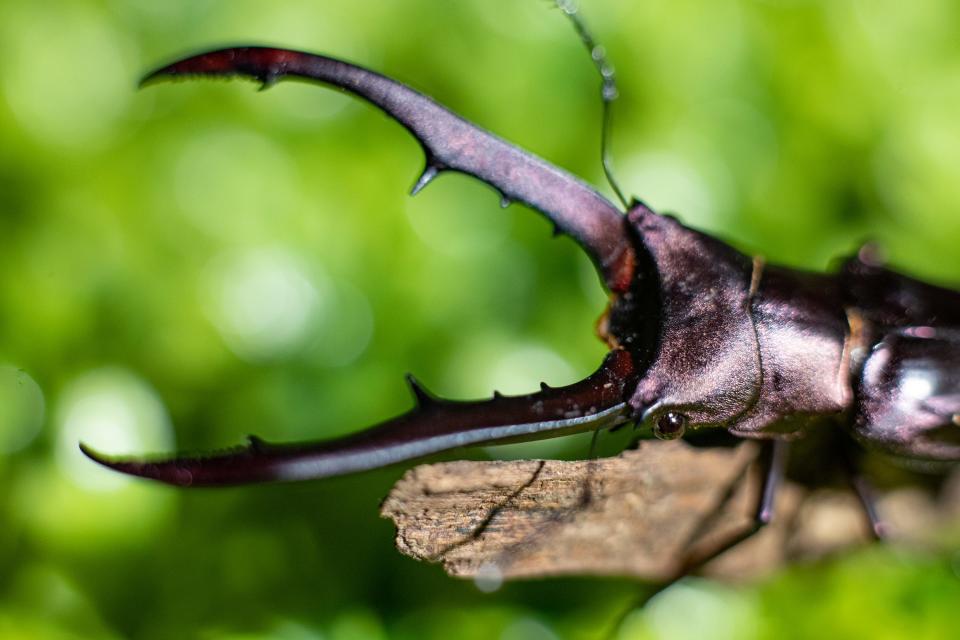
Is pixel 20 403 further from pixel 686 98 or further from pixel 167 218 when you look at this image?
pixel 686 98

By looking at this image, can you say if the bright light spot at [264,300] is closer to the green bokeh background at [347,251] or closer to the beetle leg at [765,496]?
the green bokeh background at [347,251]

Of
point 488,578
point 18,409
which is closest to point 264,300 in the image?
point 18,409

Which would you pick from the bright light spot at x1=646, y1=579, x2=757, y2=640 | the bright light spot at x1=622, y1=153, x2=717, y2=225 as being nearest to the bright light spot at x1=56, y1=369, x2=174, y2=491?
the bright light spot at x1=646, y1=579, x2=757, y2=640

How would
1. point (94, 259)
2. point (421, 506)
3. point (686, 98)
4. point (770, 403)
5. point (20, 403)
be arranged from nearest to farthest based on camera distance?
point (421, 506) → point (770, 403) → point (20, 403) → point (94, 259) → point (686, 98)

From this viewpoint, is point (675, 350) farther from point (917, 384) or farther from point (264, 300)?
point (264, 300)

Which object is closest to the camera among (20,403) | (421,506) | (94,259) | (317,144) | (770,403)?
(421,506)

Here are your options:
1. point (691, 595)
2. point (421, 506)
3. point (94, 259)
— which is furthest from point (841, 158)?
point (94, 259)

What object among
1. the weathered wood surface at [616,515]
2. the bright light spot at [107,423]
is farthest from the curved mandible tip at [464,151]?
the bright light spot at [107,423]
